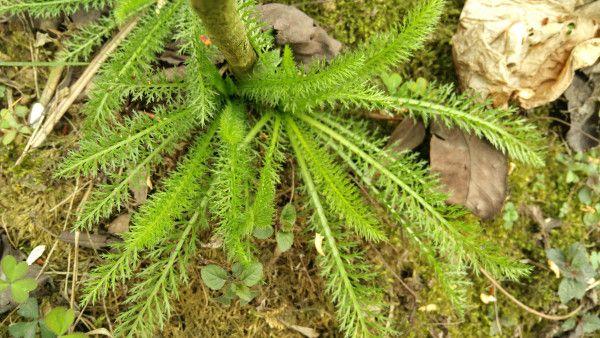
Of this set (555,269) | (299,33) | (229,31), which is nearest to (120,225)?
(229,31)

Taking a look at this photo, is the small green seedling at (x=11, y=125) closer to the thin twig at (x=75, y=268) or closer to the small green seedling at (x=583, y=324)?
the thin twig at (x=75, y=268)

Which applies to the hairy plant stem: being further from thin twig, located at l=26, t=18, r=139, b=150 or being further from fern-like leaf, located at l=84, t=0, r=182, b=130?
thin twig, located at l=26, t=18, r=139, b=150

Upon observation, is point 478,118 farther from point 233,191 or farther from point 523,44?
point 233,191

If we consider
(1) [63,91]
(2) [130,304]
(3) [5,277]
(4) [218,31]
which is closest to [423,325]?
(2) [130,304]

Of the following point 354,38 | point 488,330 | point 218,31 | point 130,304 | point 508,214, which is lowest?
point 488,330

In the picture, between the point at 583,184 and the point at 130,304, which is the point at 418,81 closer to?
the point at 583,184
